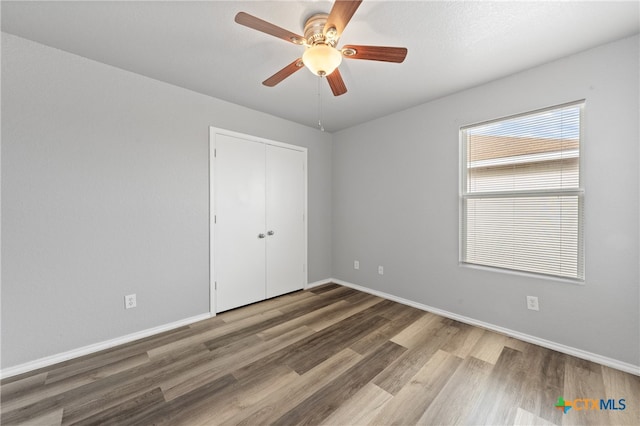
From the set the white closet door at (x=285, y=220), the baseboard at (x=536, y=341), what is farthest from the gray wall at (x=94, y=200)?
the baseboard at (x=536, y=341)

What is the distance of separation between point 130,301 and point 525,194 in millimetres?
3864

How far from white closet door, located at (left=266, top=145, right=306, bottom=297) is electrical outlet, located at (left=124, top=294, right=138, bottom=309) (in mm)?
1498

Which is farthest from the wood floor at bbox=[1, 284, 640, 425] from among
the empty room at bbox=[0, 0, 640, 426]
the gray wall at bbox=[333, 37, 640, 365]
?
the gray wall at bbox=[333, 37, 640, 365]

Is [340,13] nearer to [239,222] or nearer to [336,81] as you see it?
[336,81]

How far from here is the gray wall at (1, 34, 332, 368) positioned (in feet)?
6.23

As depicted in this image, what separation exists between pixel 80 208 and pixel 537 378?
3.83 m

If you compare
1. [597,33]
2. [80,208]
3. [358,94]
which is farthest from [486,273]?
[80,208]

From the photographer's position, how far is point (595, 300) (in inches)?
79.2

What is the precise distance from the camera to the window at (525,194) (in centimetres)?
214

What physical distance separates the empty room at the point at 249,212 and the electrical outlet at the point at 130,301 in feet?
0.06

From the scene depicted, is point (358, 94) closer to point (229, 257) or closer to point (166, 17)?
point (166, 17)

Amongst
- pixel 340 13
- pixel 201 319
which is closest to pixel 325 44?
pixel 340 13

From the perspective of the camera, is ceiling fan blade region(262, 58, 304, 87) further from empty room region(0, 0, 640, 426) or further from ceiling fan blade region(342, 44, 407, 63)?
ceiling fan blade region(342, 44, 407, 63)

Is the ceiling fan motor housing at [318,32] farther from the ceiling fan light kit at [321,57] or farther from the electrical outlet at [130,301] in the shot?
the electrical outlet at [130,301]
